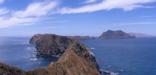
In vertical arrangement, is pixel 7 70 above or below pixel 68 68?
above

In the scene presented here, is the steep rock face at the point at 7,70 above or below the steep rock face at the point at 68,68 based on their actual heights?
above

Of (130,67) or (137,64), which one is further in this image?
(137,64)

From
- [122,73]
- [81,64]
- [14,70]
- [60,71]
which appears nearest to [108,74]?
[122,73]

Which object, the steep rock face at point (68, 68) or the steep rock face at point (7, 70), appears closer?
the steep rock face at point (7, 70)

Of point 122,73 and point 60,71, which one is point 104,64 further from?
point 60,71

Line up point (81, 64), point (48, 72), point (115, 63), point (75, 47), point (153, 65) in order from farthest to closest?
point (115, 63) → point (153, 65) → point (75, 47) → point (81, 64) → point (48, 72)

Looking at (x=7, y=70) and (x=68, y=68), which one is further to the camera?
(x=68, y=68)

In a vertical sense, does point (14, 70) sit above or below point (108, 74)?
above

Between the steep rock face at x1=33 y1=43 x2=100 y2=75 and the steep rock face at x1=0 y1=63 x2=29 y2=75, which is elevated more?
the steep rock face at x1=0 y1=63 x2=29 y2=75

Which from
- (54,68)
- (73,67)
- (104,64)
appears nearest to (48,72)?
(54,68)

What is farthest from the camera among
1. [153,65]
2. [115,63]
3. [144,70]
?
[115,63]

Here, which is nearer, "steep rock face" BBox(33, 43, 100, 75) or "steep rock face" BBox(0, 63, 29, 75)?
"steep rock face" BBox(0, 63, 29, 75)
